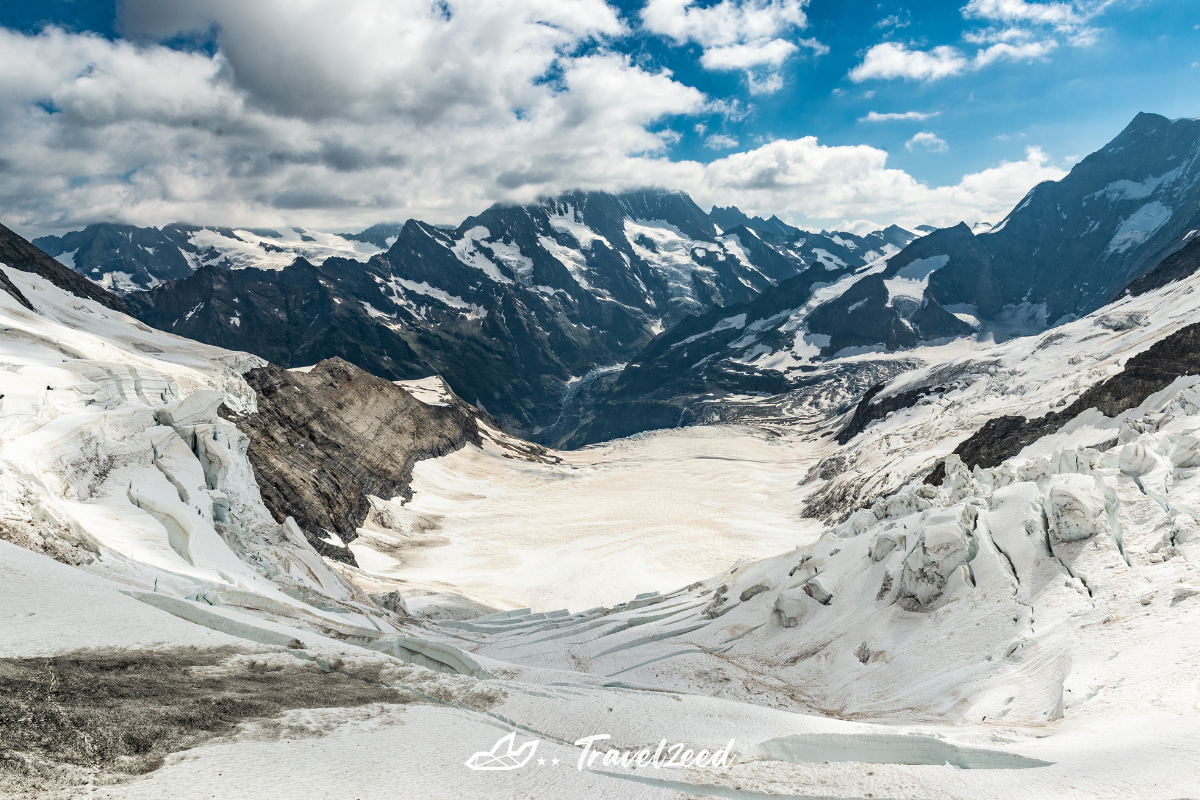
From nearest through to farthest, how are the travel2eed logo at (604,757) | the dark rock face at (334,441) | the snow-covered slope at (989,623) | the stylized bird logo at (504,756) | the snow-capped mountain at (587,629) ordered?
the snow-capped mountain at (587,629) → the stylized bird logo at (504,756) → the travel2eed logo at (604,757) → the snow-covered slope at (989,623) → the dark rock face at (334,441)

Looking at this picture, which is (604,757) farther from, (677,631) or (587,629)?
(587,629)

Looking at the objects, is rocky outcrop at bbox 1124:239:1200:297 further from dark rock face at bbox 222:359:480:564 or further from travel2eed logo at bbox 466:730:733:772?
travel2eed logo at bbox 466:730:733:772

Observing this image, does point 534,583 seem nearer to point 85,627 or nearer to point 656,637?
point 656,637

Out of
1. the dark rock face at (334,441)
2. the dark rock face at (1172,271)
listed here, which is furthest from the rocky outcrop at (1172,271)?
the dark rock face at (334,441)

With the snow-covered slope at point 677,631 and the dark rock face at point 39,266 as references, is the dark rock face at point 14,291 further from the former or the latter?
the snow-covered slope at point 677,631

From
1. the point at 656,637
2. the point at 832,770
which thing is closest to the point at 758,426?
the point at 656,637

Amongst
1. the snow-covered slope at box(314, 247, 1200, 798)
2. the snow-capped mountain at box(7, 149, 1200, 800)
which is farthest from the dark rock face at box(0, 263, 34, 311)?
the snow-covered slope at box(314, 247, 1200, 798)
